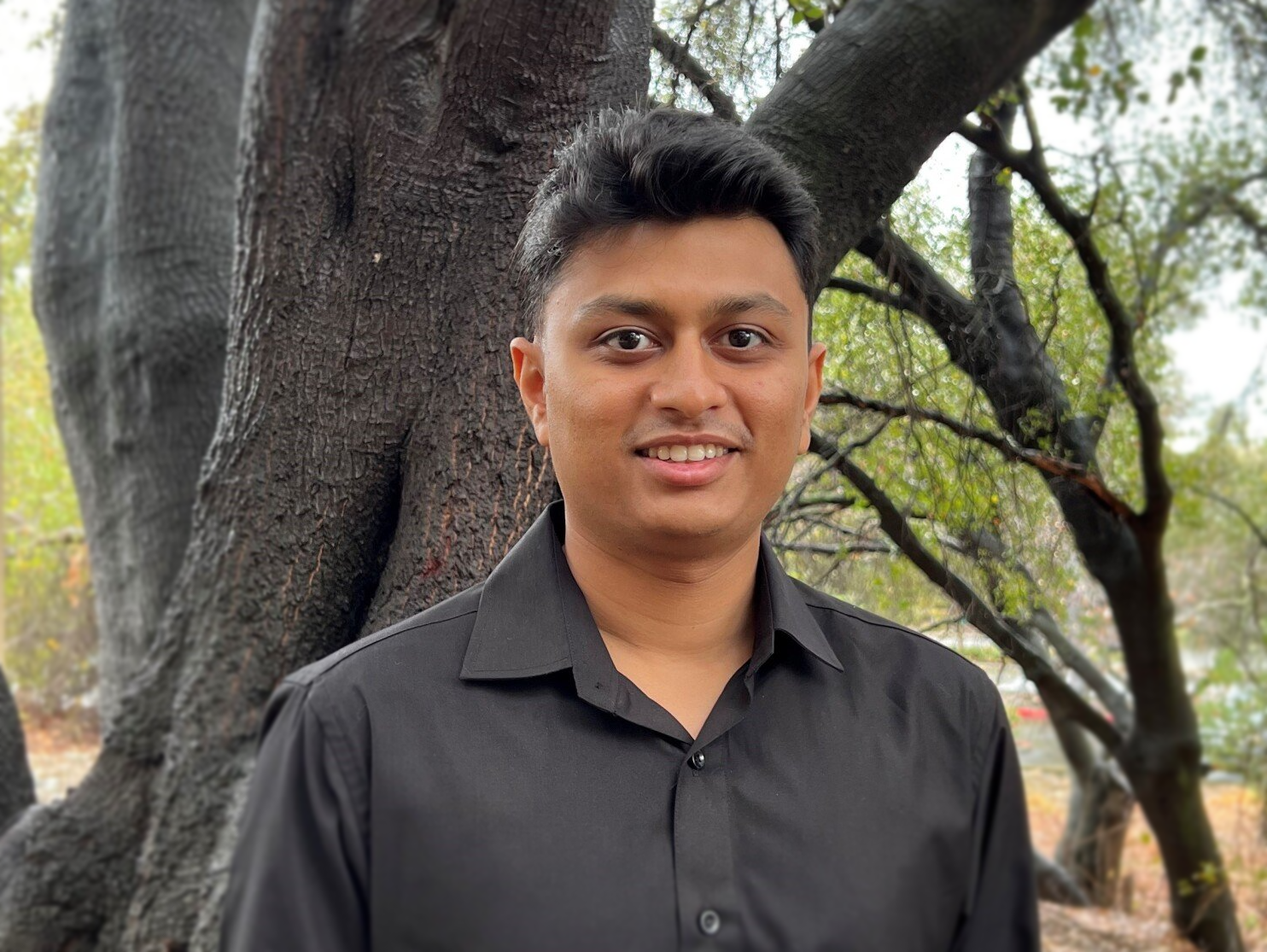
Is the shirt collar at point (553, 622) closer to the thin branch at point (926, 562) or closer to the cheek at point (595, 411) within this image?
the cheek at point (595, 411)

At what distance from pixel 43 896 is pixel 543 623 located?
7.98 ft

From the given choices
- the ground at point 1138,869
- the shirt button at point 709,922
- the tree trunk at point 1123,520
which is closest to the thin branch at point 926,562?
the tree trunk at point 1123,520

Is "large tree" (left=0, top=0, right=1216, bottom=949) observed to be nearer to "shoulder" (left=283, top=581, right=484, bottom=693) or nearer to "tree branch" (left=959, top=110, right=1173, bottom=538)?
"tree branch" (left=959, top=110, right=1173, bottom=538)

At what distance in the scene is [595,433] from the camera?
1.73m

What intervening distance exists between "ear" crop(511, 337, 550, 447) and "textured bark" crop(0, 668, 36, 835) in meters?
2.73

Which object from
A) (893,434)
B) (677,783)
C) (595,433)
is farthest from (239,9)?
(677,783)

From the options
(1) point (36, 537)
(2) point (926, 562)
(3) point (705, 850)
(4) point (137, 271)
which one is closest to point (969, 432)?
(2) point (926, 562)

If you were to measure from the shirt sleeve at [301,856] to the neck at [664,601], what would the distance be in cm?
44

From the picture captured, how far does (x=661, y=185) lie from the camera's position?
5.85 ft

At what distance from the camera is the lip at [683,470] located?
169 centimetres

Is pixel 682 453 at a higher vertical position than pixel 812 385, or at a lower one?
lower

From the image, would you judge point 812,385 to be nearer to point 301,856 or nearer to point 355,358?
point 301,856

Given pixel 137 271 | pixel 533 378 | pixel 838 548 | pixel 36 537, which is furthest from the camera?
pixel 36 537

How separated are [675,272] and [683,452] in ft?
0.82
